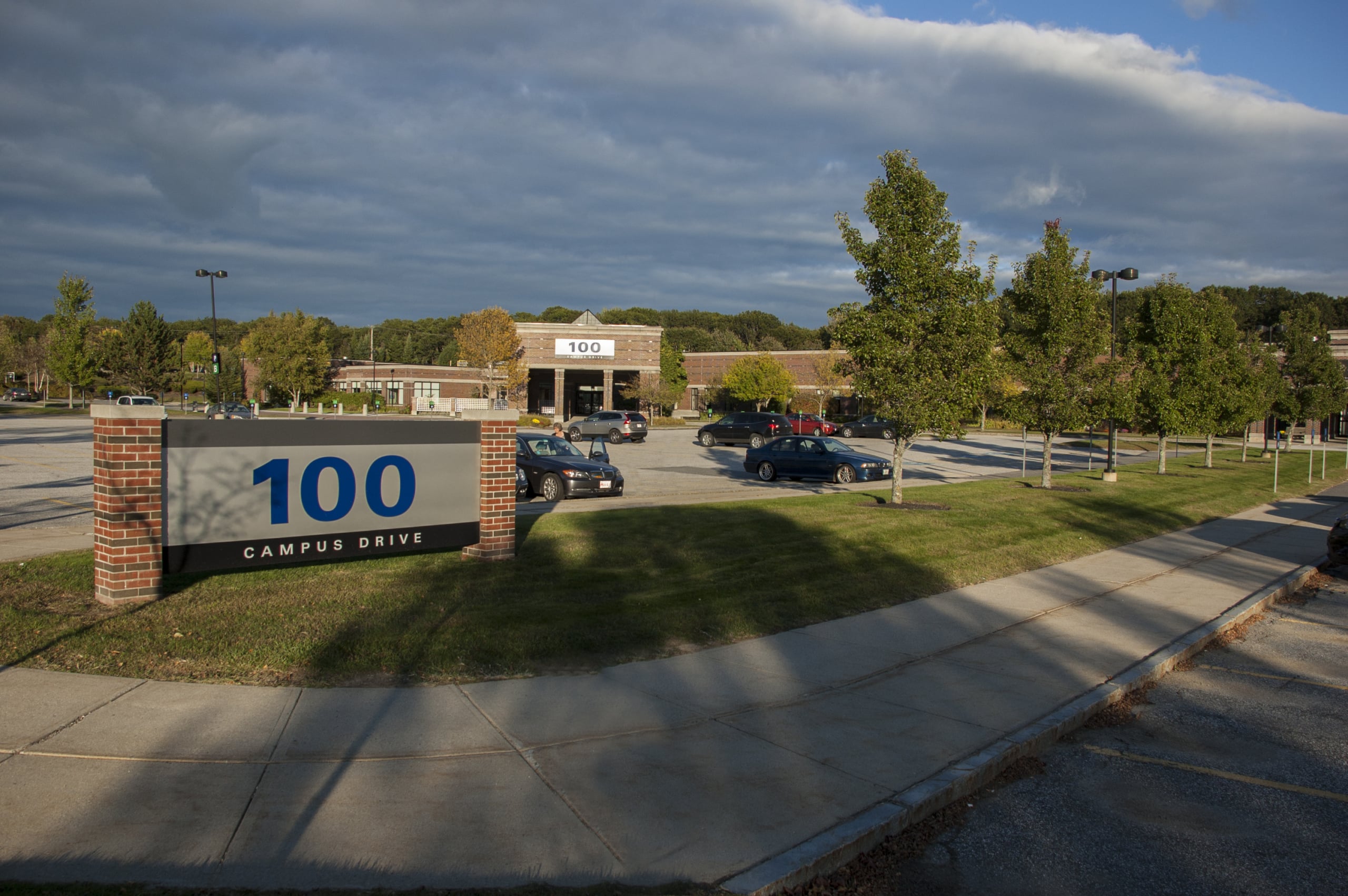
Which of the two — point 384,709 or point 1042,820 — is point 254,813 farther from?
point 1042,820

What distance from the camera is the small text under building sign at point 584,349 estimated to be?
71.7 meters

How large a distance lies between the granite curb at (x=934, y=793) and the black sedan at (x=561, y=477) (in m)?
12.2

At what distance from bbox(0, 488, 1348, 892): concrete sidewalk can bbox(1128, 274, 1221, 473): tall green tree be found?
21.5 meters

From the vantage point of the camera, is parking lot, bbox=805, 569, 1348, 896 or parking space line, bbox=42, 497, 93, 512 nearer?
parking lot, bbox=805, 569, 1348, 896

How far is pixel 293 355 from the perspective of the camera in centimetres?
7794

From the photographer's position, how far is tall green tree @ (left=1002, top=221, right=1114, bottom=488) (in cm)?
2238

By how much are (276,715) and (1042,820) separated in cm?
496

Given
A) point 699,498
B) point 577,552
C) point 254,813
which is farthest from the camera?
point 699,498

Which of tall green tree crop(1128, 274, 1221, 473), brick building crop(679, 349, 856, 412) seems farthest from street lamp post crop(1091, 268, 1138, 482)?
brick building crop(679, 349, 856, 412)

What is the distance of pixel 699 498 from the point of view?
19.7 metres

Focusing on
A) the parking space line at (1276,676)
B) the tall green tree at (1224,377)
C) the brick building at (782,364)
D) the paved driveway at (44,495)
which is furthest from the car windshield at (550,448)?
the brick building at (782,364)

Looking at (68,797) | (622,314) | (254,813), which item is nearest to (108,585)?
(68,797)

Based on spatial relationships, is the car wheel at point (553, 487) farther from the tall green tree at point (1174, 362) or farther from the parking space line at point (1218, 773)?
the tall green tree at point (1174, 362)

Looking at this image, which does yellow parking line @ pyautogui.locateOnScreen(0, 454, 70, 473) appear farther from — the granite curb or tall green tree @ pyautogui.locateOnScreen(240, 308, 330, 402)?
tall green tree @ pyautogui.locateOnScreen(240, 308, 330, 402)
